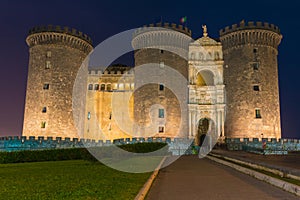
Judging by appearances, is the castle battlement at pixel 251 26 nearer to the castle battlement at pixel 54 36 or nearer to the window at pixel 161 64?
the window at pixel 161 64

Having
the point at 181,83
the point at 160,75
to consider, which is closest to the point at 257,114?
the point at 181,83

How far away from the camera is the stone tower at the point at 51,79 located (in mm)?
42312

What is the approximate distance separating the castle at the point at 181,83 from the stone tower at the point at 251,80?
13 centimetres

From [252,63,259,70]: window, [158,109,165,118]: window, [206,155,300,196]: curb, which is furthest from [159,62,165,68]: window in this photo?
[206,155,300,196]: curb

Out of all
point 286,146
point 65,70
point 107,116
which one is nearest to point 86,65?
point 65,70

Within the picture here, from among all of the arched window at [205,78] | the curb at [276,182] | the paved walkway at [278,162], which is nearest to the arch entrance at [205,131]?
the arched window at [205,78]

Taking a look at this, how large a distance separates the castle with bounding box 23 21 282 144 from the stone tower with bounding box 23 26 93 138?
13cm

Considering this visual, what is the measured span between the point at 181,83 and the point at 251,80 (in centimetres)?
973

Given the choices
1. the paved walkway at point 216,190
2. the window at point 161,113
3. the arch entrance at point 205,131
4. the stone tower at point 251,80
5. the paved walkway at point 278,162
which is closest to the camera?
the paved walkway at point 216,190

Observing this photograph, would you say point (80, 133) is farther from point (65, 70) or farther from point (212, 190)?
Result: point (212, 190)

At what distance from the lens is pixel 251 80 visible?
42656mm

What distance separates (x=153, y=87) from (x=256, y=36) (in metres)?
16.3

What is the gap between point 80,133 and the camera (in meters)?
47.5

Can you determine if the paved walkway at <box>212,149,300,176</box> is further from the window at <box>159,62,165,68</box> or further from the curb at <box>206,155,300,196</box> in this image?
the window at <box>159,62,165,68</box>
